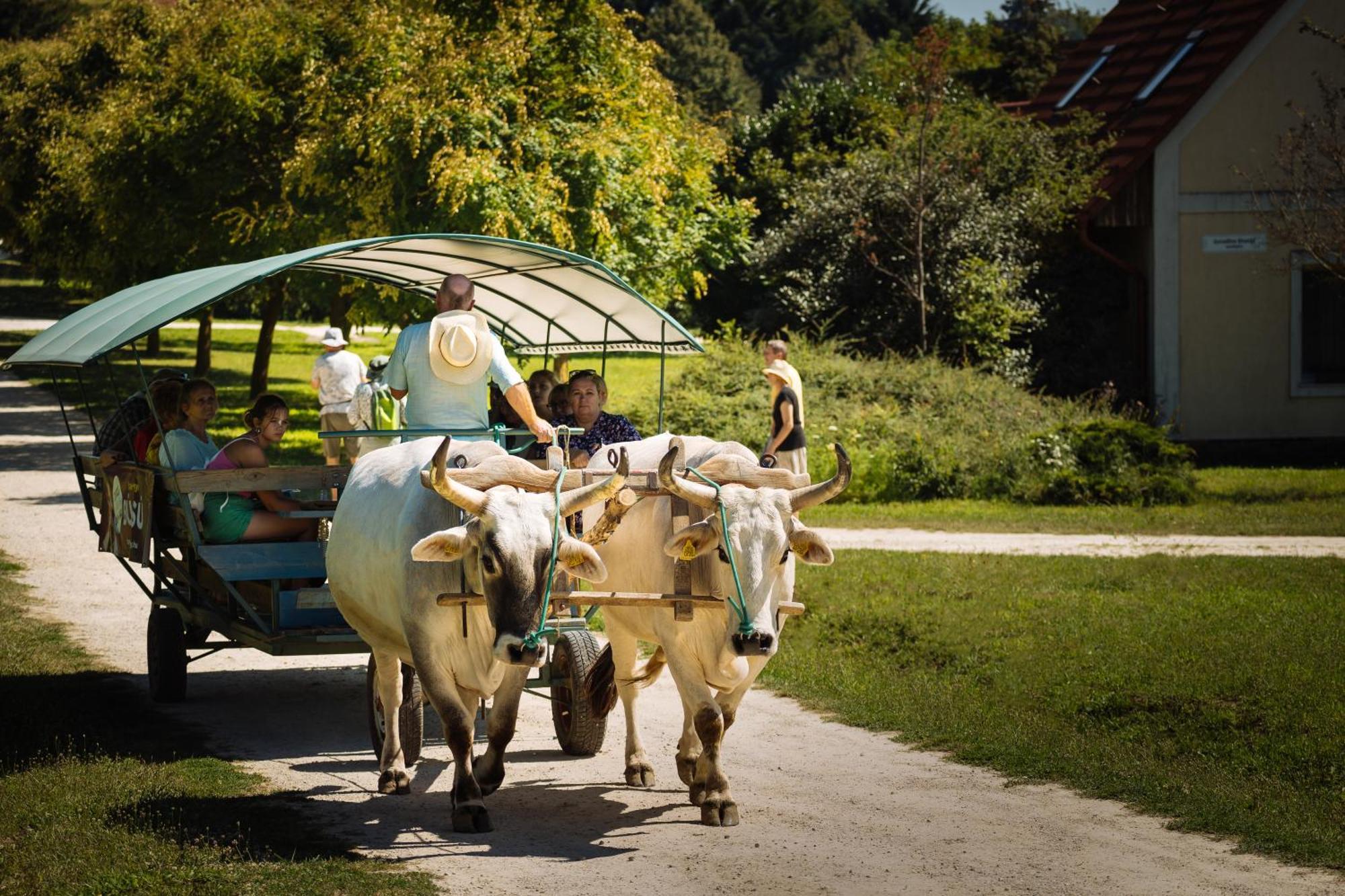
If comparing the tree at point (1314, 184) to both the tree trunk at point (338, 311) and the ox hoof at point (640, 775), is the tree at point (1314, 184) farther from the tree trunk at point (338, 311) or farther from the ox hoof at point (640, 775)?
the ox hoof at point (640, 775)

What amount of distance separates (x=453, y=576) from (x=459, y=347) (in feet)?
5.82

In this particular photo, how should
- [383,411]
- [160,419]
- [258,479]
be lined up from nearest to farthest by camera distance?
[258,479]
[160,419]
[383,411]

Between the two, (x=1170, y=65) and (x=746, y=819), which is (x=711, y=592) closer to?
(x=746, y=819)

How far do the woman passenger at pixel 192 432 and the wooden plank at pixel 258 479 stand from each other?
27.6 inches

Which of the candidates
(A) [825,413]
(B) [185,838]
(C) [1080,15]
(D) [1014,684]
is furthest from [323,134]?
(C) [1080,15]

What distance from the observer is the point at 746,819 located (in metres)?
7.96

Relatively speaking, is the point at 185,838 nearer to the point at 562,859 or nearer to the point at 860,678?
the point at 562,859

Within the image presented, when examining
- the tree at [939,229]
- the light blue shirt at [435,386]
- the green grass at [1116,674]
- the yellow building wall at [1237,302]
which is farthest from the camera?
the tree at [939,229]

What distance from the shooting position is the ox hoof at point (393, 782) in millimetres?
8523

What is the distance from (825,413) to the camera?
22.4 m

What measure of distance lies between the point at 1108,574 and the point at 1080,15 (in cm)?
5401

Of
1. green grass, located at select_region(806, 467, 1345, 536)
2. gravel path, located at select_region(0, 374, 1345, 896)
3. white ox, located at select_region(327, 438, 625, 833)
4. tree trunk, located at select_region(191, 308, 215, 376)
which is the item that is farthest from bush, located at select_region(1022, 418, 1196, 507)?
tree trunk, located at select_region(191, 308, 215, 376)

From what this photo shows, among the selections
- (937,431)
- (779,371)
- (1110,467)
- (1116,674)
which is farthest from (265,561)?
(937,431)

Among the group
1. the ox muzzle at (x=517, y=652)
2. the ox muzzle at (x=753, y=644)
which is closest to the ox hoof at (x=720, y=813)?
the ox muzzle at (x=753, y=644)
